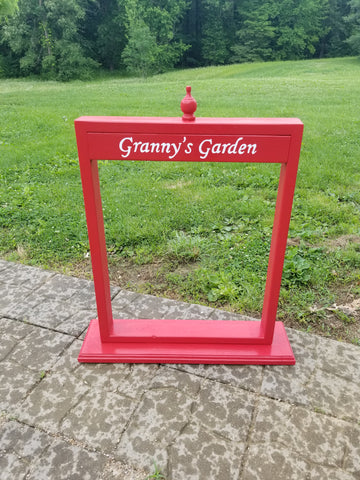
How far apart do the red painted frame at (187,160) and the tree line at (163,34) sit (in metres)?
30.7

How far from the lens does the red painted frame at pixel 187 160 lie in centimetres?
179

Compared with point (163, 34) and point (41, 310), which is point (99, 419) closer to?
point (41, 310)

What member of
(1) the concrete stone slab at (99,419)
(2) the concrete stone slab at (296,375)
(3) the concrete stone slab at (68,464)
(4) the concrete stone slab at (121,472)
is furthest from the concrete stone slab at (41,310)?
(2) the concrete stone slab at (296,375)

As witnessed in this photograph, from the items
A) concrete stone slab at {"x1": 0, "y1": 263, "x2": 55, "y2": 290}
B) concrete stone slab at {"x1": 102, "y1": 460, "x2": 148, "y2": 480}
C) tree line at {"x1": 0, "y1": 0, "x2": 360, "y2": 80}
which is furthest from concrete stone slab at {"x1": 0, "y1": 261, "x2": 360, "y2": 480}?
tree line at {"x1": 0, "y1": 0, "x2": 360, "y2": 80}

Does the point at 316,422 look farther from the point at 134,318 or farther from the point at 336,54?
the point at 336,54

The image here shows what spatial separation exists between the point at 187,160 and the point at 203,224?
2.11 metres

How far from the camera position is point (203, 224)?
393cm

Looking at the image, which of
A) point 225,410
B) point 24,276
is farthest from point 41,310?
point 225,410

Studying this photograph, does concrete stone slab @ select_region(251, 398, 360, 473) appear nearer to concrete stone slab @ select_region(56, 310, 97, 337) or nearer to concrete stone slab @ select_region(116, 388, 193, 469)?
concrete stone slab @ select_region(116, 388, 193, 469)

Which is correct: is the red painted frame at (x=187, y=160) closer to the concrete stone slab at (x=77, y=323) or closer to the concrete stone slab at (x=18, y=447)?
the concrete stone slab at (x=77, y=323)

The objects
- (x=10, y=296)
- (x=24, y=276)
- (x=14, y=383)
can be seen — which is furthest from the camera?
(x=24, y=276)

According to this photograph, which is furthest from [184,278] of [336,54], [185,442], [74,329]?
[336,54]

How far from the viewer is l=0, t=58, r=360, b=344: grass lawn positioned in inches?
117

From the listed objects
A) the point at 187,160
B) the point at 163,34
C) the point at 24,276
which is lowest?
the point at 24,276
